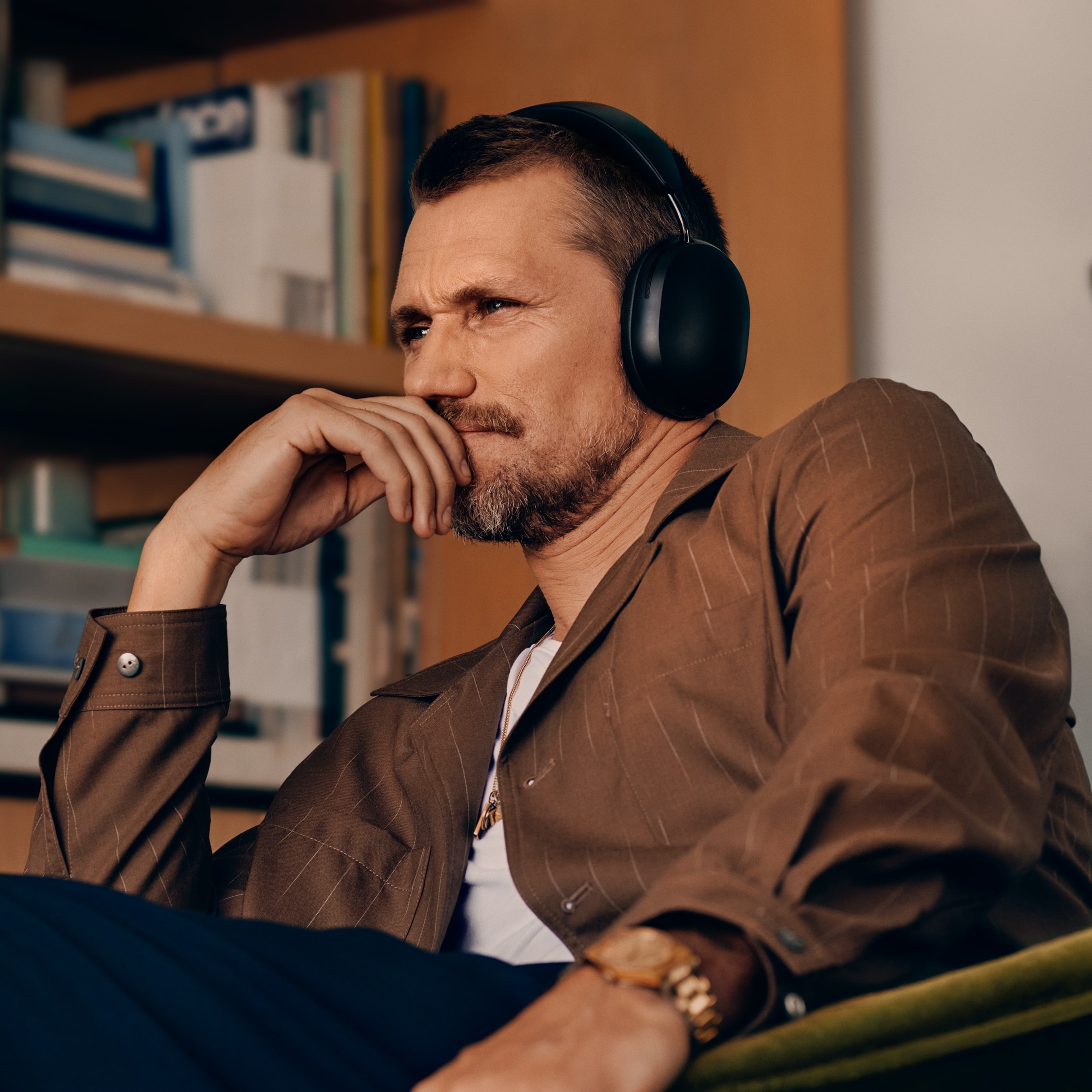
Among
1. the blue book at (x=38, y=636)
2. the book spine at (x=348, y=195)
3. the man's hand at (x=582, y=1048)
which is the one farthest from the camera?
the book spine at (x=348, y=195)

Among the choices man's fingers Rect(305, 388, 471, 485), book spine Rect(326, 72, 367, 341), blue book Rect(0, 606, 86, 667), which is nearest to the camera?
man's fingers Rect(305, 388, 471, 485)

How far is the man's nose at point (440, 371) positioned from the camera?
1.15 metres

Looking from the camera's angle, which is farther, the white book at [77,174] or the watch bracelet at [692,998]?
the white book at [77,174]

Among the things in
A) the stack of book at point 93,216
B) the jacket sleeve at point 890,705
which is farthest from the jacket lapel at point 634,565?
the stack of book at point 93,216

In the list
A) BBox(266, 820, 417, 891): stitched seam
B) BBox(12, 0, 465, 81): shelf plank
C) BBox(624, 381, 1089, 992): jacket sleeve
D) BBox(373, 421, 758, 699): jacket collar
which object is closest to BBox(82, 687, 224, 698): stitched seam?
BBox(266, 820, 417, 891): stitched seam

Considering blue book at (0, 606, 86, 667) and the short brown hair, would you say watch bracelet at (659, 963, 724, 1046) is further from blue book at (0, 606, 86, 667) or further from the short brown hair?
blue book at (0, 606, 86, 667)

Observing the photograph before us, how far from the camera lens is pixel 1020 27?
1464 mm

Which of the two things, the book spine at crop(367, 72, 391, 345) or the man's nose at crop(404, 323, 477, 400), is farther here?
the book spine at crop(367, 72, 391, 345)

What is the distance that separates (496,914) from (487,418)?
1.48ft

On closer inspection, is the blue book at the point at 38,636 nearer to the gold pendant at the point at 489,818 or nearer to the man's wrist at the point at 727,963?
the gold pendant at the point at 489,818

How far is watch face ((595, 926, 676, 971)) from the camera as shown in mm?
556

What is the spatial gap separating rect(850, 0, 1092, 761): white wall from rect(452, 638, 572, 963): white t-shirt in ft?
2.24

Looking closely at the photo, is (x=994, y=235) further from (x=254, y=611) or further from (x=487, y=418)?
(x=254, y=611)

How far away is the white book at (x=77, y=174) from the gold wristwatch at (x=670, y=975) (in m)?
1.40
